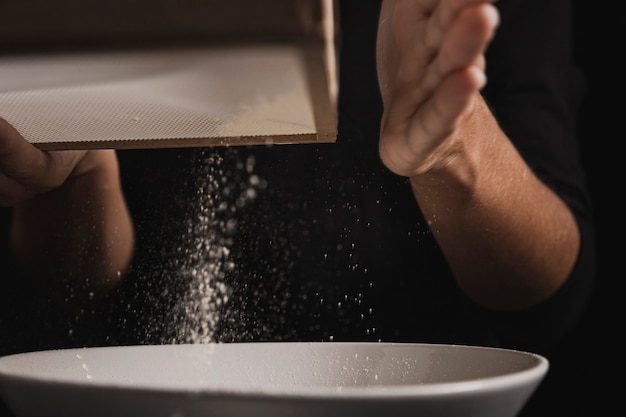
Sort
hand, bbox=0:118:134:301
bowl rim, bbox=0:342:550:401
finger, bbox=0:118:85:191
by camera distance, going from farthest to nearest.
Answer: hand, bbox=0:118:134:301
finger, bbox=0:118:85:191
bowl rim, bbox=0:342:550:401

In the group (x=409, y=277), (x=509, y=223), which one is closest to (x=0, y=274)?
(x=409, y=277)

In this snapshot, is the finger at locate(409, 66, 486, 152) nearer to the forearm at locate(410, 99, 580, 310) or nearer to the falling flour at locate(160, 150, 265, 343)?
the forearm at locate(410, 99, 580, 310)

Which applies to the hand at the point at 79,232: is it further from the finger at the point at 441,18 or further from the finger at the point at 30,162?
the finger at the point at 441,18

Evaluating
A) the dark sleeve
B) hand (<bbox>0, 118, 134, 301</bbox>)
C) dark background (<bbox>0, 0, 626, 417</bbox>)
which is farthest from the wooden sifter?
dark background (<bbox>0, 0, 626, 417</bbox>)

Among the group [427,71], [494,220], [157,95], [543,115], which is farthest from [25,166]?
[543,115]

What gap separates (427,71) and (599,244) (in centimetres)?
85

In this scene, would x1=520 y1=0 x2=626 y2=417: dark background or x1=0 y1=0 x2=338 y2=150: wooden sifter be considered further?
x1=520 y1=0 x2=626 y2=417: dark background

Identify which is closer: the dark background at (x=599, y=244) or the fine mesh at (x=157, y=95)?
the fine mesh at (x=157, y=95)

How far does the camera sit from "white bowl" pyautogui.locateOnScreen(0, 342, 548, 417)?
0.37 m

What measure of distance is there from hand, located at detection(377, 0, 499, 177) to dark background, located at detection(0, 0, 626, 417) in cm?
70

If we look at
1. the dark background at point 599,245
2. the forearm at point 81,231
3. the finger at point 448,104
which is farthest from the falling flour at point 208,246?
the dark background at point 599,245

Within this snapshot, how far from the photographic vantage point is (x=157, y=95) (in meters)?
0.47

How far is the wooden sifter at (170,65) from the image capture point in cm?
36

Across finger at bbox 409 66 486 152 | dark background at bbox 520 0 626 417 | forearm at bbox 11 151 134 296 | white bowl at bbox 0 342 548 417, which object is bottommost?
dark background at bbox 520 0 626 417
